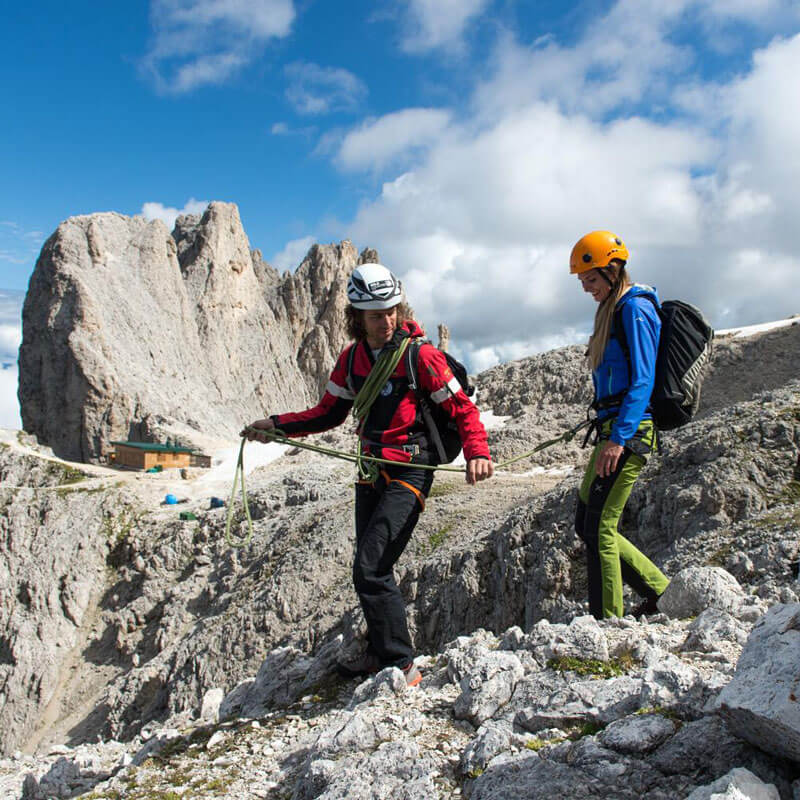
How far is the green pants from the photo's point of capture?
4488 mm

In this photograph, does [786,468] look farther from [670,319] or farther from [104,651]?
[104,651]

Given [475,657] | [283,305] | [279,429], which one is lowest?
[475,657]

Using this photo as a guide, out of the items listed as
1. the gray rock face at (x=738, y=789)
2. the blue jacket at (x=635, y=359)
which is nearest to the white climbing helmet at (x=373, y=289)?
the blue jacket at (x=635, y=359)

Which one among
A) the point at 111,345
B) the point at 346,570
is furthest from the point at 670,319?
the point at 111,345

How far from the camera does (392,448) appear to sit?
4.67m

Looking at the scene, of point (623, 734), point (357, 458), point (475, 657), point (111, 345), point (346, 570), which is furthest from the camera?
point (111, 345)

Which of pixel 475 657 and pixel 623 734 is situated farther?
pixel 475 657

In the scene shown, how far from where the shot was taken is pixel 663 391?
4.43m

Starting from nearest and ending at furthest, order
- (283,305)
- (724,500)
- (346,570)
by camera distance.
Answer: (724,500) < (346,570) < (283,305)

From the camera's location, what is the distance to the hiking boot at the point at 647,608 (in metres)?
4.98

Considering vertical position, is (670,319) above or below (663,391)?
above

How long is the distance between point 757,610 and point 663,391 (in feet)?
5.09

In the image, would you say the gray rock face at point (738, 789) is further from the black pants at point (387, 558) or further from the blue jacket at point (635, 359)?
the black pants at point (387, 558)

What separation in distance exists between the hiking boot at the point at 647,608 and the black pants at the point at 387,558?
179 cm
